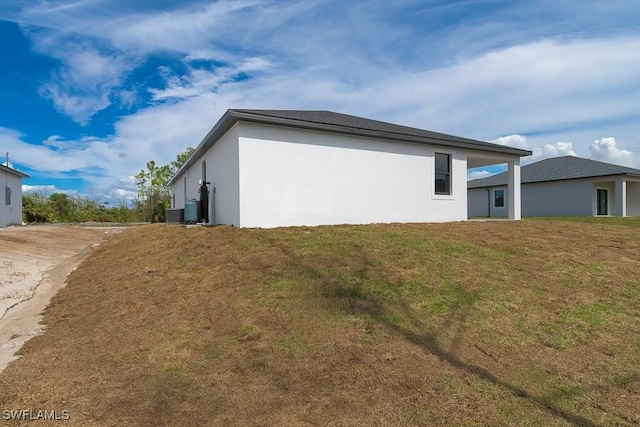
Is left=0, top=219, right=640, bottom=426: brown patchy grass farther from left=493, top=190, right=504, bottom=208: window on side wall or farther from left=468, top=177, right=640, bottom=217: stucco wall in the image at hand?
left=493, top=190, right=504, bottom=208: window on side wall

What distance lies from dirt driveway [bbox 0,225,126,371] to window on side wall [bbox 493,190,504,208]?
84.5 ft

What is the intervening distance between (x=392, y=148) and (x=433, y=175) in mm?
1901

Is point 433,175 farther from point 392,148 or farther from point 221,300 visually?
point 221,300

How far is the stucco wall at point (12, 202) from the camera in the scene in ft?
62.8

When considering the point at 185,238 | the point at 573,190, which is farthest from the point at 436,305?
the point at 573,190

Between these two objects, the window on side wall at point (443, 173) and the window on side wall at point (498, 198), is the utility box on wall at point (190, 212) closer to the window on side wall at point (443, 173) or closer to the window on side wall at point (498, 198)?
the window on side wall at point (443, 173)

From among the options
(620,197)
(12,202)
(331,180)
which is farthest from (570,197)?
(12,202)

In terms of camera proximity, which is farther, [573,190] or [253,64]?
[573,190]

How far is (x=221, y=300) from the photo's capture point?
16.1 ft

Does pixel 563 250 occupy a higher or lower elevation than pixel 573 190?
lower

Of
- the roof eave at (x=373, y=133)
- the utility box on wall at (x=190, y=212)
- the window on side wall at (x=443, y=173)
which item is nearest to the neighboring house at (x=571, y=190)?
the roof eave at (x=373, y=133)

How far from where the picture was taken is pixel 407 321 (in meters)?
4.20

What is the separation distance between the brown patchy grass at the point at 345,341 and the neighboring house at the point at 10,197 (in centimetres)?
1698

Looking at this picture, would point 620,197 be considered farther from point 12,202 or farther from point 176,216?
point 12,202
